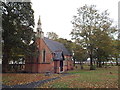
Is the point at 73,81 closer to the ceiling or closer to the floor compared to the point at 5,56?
closer to the floor

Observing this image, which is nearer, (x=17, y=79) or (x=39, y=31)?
(x=17, y=79)

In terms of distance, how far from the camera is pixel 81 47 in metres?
39.0

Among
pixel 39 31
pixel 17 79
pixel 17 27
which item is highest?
pixel 39 31

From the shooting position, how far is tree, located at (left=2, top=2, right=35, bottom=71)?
966 inches

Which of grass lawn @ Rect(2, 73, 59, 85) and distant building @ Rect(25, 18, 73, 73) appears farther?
distant building @ Rect(25, 18, 73, 73)

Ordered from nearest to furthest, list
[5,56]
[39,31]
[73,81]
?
[73,81] < [5,56] < [39,31]

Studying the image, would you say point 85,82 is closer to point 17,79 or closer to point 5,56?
point 17,79

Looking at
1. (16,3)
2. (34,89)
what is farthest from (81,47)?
(34,89)

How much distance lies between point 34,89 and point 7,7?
58.4 feet

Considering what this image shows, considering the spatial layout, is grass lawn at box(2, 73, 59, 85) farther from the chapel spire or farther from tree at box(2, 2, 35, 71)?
the chapel spire

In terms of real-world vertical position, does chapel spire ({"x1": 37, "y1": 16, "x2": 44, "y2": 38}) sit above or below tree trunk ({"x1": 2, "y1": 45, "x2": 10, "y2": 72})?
above

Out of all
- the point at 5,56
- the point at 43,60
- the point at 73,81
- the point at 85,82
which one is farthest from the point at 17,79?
the point at 43,60

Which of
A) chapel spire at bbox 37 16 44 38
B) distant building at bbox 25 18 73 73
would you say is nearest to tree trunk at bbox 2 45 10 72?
distant building at bbox 25 18 73 73

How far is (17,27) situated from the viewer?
1008 inches
